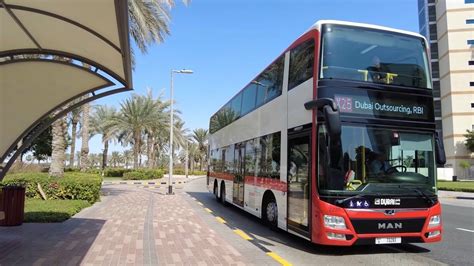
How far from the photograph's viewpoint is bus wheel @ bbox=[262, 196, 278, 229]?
416 inches

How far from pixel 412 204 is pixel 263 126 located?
4716mm

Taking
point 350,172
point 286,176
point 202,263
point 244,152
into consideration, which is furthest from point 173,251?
point 244,152

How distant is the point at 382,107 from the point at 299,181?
2.15m

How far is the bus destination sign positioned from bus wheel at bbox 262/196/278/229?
3485 mm

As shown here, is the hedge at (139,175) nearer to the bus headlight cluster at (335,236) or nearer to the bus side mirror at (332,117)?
the bus headlight cluster at (335,236)

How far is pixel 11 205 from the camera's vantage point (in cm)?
1051

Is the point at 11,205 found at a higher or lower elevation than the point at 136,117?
lower

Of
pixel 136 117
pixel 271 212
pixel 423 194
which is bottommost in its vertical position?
pixel 271 212

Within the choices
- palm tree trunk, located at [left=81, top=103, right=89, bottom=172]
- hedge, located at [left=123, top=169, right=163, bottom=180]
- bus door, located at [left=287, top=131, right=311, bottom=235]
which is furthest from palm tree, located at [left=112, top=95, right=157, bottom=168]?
bus door, located at [left=287, top=131, right=311, bottom=235]

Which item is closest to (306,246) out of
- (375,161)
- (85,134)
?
(375,161)

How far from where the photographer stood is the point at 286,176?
9.55 m

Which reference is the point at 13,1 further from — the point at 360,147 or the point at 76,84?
the point at 360,147

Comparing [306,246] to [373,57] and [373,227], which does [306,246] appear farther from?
[373,57]

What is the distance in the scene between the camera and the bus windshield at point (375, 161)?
779 cm
